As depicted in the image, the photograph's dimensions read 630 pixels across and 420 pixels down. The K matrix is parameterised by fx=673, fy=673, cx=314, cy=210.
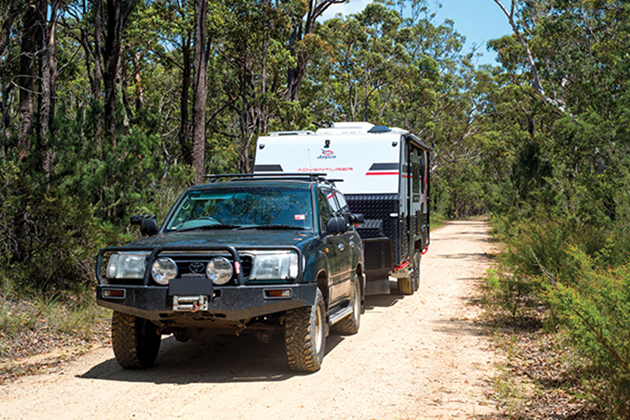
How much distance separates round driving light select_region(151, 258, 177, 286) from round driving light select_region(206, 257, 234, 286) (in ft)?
1.21

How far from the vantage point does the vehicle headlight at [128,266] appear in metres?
6.71

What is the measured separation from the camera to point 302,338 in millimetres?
6793

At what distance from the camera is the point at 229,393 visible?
6.28m

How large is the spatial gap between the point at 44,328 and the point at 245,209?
331cm

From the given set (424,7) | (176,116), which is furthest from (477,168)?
(176,116)

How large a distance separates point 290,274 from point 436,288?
861 centimetres

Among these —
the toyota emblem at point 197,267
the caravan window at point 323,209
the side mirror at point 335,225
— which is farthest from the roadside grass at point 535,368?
the toyota emblem at point 197,267

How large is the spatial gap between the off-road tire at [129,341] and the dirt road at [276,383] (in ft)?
0.41

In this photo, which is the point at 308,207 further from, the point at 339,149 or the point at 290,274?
the point at 339,149

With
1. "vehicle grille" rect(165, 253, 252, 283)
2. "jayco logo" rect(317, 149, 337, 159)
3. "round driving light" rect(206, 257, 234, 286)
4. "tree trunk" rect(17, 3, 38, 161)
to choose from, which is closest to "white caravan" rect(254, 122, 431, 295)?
"jayco logo" rect(317, 149, 337, 159)

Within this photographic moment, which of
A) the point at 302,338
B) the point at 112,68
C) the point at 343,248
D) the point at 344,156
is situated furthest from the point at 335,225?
the point at 112,68

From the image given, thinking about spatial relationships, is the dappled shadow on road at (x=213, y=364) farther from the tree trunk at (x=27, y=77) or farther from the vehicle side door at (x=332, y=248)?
the tree trunk at (x=27, y=77)

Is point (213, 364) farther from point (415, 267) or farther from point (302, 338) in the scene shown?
point (415, 267)

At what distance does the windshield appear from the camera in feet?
25.5
